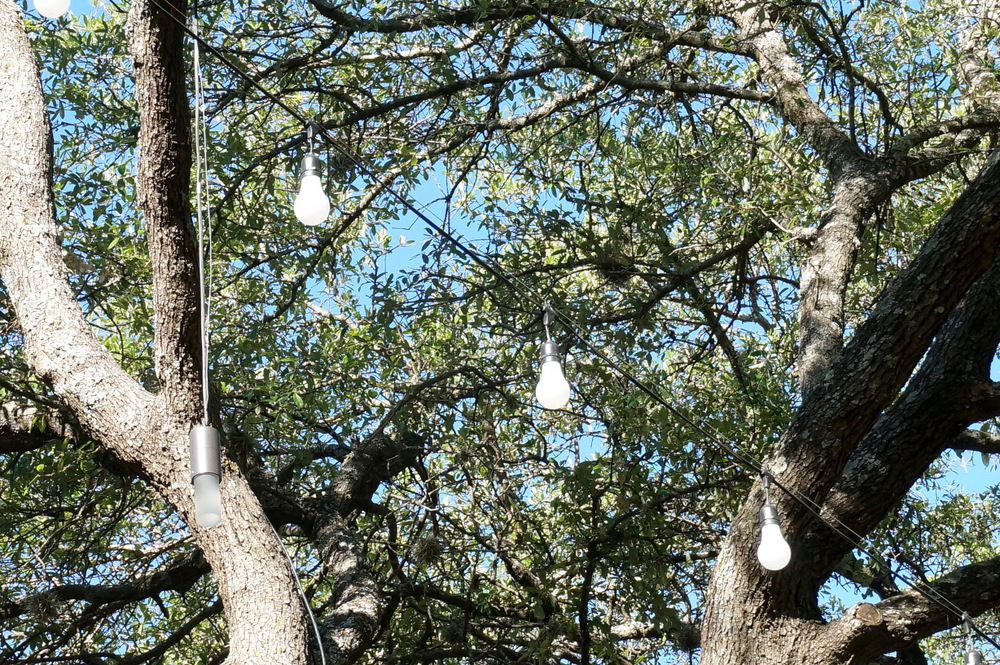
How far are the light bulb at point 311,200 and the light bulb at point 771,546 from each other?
1.62 metres

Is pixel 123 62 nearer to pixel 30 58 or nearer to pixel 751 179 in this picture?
pixel 30 58

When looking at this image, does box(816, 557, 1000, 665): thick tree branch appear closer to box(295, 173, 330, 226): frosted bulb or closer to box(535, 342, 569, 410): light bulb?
box(535, 342, 569, 410): light bulb

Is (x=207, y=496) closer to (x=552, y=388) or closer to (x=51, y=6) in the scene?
(x=552, y=388)

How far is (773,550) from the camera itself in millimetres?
3104

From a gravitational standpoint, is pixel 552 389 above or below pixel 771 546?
above

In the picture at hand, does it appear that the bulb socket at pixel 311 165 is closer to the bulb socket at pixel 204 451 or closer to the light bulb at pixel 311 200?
the light bulb at pixel 311 200

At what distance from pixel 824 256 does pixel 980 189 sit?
98 centimetres

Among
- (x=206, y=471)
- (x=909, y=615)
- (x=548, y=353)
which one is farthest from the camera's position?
(x=909, y=615)

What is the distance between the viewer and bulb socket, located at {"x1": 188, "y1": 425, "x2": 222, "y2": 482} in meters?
2.30

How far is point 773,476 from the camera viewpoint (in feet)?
11.4

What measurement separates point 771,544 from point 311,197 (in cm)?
169

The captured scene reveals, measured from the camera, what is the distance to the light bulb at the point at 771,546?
3102 millimetres

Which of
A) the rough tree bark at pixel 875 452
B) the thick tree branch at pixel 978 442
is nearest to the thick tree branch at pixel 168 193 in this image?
the rough tree bark at pixel 875 452

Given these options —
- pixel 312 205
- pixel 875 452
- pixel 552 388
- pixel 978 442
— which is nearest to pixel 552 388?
pixel 552 388
